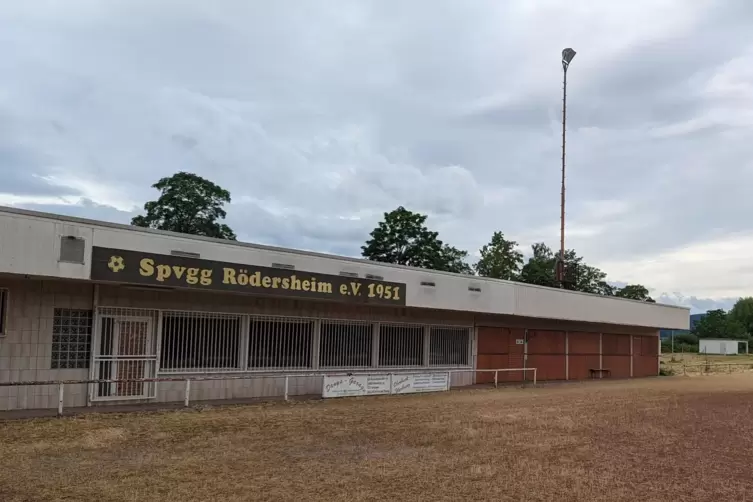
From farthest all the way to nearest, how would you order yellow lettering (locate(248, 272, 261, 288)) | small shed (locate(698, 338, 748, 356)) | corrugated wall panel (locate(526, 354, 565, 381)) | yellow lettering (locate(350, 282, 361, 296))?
1. small shed (locate(698, 338, 748, 356))
2. corrugated wall panel (locate(526, 354, 565, 381))
3. yellow lettering (locate(350, 282, 361, 296))
4. yellow lettering (locate(248, 272, 261, 288))

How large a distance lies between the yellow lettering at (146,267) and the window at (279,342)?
12.6ft

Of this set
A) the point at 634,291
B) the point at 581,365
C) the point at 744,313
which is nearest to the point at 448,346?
the point at 581,365

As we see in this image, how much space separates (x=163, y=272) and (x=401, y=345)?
29.3 feet

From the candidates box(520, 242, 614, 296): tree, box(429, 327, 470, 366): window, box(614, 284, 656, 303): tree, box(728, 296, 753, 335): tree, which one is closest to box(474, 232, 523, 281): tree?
box(520, 242, 614, 296): tree

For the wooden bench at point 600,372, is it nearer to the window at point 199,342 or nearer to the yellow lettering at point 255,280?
the window at point 199,342

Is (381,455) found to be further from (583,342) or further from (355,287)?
(583,342)

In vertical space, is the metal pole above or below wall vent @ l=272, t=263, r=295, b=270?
above

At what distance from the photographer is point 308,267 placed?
1767 centimetres

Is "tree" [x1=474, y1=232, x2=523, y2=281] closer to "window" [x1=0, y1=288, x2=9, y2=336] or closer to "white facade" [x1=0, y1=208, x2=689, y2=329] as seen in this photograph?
"white facade" [x1=0, y1=208, x2=689, y2=329]

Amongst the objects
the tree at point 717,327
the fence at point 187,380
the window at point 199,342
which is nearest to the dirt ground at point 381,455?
the fence at point 187,380

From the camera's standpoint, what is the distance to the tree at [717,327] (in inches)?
4474

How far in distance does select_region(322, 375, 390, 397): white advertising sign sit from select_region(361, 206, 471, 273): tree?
4290 cm

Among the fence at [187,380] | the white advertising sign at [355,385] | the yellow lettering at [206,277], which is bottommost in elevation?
the white advertising sign at [355,385]

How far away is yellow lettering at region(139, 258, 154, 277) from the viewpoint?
14.1 meters
